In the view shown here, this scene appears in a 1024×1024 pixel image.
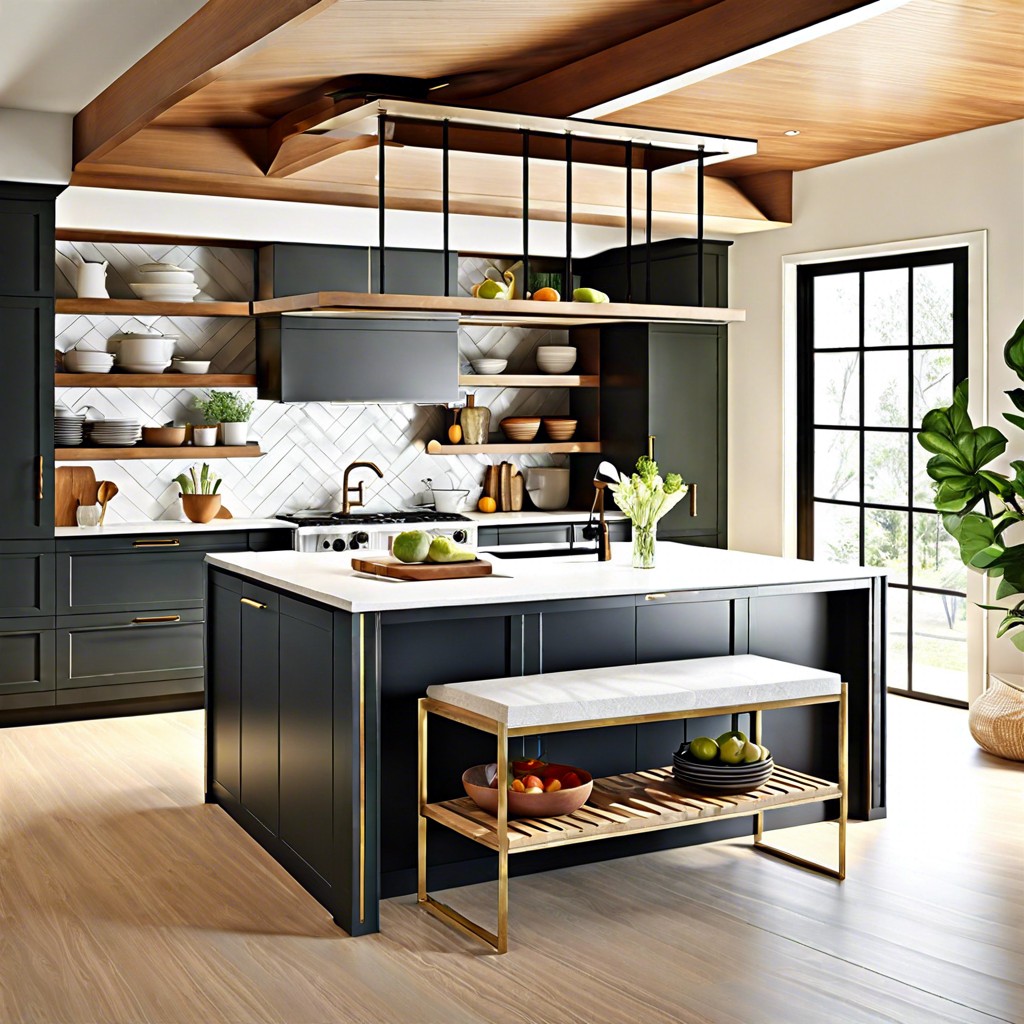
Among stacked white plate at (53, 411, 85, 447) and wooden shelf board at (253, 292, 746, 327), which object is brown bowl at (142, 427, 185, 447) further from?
wooden shelf board at (253, 292, 746, 327)

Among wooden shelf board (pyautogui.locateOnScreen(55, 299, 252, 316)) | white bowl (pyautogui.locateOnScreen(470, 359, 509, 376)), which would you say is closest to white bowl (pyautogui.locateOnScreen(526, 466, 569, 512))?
white bowl (pyautogui.locateOnScreen(470, 359, 509, 376))

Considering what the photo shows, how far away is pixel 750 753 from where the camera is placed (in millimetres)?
3896

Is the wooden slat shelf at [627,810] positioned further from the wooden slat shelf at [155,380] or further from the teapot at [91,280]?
the teapot at [91,280]

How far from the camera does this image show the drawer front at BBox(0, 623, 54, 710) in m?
5.95

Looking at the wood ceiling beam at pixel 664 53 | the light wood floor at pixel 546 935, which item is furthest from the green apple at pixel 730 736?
the wood ceiling beam at pixel 664 53

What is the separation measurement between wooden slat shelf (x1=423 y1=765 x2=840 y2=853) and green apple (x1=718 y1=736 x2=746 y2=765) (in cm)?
11

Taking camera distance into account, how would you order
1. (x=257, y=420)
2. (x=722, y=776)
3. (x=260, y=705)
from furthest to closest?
(x=257, y=420), (x=260, y=705), (x=722, y=776)

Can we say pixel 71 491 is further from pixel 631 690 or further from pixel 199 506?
pixel 631 690

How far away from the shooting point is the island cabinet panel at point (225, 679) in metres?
4.50

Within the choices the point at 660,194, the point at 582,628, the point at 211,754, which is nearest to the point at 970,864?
the point at 582,628

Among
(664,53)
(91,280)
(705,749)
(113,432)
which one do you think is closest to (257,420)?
(113,432)

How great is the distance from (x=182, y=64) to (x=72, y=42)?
0.54 metres

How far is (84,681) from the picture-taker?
20.1 feet

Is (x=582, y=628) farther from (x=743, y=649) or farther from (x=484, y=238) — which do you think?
(x=484, y=238)
